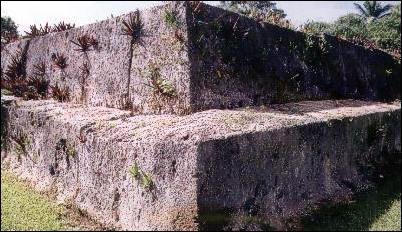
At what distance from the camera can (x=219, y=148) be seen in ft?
15.0

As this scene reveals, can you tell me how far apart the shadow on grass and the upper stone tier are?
2215 mm

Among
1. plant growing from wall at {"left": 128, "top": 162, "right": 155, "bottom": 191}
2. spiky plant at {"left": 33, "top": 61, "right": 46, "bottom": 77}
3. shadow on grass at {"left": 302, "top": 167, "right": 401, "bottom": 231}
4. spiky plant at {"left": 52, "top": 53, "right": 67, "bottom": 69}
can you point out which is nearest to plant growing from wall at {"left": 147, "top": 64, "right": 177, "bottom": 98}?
plant growing from wall at {"left": 128, "top": 162, "right": 155, "bottom": 191}

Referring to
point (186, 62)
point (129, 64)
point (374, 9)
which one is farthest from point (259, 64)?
point (374, 9)

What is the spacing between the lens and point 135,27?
6.89 meters

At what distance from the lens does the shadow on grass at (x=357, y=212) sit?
5477 millimetres

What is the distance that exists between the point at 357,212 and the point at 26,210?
4.67 metres

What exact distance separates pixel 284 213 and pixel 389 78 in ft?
38.1

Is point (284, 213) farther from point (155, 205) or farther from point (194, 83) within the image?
point (194, 83)

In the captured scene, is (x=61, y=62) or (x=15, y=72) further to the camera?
(x=15, y=72)

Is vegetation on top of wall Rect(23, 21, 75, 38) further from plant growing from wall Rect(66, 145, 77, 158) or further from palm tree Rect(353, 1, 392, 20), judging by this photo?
palm tree Rect(353, 1, 392, 20)

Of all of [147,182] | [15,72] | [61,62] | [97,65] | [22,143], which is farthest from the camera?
[15,72]

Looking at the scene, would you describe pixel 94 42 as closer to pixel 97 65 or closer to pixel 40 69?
pixel 97 65

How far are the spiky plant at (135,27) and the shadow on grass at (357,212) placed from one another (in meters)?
3.86

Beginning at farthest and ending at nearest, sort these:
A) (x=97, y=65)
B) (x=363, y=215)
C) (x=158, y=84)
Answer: (x=97, y=65), (x=158, y=84), (x=363, y=215)
